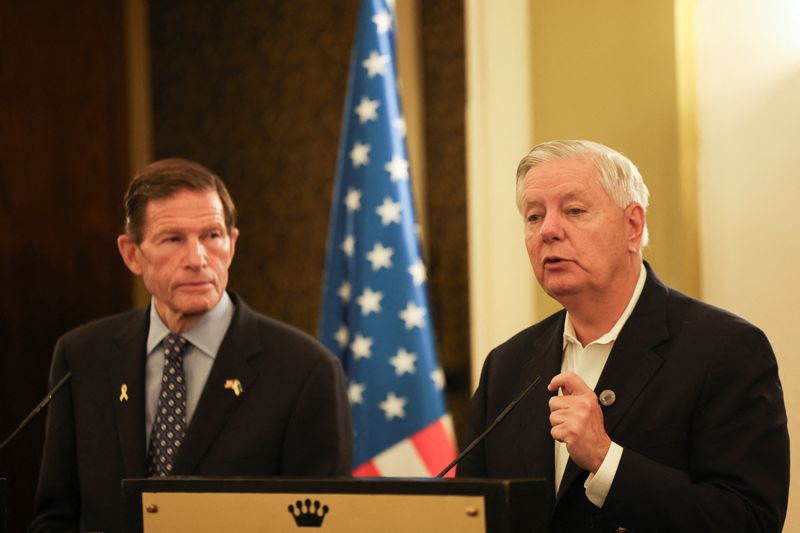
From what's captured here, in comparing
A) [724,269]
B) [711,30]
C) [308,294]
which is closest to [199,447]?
[724,269]

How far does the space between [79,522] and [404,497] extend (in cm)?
139

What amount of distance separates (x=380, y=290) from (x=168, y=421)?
4.06ft

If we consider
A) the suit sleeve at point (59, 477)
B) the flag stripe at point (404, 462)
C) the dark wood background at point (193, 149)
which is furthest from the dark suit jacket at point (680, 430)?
the dark wood background at point (193, 149)

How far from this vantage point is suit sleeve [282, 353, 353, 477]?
2508mm

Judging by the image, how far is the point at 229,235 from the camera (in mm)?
2703

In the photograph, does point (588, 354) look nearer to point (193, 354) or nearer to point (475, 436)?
point (475, 436)

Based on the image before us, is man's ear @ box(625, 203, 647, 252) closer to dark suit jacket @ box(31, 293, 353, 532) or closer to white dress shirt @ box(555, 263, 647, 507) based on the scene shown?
white dress shirt @ box(555, 263, 647, 507)

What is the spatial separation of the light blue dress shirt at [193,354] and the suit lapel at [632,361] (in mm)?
1007

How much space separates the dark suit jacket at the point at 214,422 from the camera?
8.11 feet

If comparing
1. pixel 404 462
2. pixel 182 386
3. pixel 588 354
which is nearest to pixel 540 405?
pixel 588 354

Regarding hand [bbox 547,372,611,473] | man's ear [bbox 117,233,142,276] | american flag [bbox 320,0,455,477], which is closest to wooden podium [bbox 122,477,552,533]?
hand [bbox 547,372,611,473]

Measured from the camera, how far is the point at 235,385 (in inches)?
99.3

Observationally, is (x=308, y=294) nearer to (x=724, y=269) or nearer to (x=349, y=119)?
(x=349, y=119)

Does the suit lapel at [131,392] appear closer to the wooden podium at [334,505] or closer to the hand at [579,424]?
the wooden podium at [334,505]
